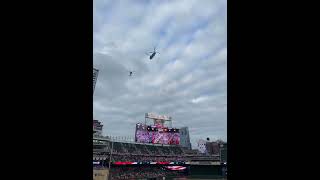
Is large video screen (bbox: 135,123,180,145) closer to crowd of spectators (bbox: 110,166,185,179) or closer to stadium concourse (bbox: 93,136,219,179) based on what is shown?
stadium concourse (bbox: 93,136,219,179)

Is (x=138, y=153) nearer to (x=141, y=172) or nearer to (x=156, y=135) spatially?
(x=156, y=135)

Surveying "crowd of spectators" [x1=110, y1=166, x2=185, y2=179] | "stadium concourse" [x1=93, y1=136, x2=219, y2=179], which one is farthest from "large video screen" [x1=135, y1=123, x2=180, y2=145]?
"crowd of spectators" [x1=110, y1=166, x2=185, y2=179]

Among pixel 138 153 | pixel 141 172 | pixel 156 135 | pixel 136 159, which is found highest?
pixel 156 135

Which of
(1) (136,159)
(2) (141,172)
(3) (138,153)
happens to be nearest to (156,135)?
(3) (138,153)

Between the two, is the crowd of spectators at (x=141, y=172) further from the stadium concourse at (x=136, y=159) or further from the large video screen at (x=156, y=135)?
the large video screen at (x=156, y=135)

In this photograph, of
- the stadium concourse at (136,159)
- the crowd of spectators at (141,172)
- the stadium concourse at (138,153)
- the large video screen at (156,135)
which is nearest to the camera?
the crowd of spectators at (141,172)

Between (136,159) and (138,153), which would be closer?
(136,159)

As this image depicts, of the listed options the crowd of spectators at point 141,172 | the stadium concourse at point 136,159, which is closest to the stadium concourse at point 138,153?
the stadium concourse at point 136,159

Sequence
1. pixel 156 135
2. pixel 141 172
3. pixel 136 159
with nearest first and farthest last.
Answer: pixel 141 172 < pixel 136 159 < pixel 156 135
